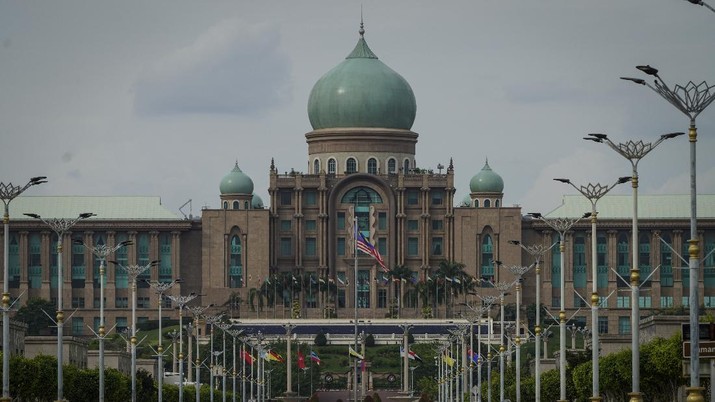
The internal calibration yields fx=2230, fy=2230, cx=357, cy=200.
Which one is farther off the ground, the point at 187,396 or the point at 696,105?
the point at 696,105

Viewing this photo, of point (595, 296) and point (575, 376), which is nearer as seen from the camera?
point (595, 296)

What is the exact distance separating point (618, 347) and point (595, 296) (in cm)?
4816

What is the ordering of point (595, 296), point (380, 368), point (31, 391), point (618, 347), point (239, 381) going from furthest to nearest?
point (380, 368) → point (239, 381) → point (618, 347) → point (31, 391) → point (595, 296)

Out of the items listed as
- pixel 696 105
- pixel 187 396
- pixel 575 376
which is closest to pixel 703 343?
pixel 696 105

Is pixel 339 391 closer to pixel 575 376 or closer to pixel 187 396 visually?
pixel 187 396

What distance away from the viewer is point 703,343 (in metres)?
58.6

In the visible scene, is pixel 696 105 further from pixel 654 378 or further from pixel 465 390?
pixel 465 390

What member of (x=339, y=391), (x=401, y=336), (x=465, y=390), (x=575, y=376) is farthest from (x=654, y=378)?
(x=401, y=336)

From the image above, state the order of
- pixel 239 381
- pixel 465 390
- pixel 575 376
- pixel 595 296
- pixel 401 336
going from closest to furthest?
pixel 595 296 < pixel 575 376 < pixel 465 390 < pixel 239 381 < pixel 401 336

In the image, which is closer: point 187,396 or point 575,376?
point 575,376

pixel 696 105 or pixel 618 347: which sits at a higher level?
pixel 696 105

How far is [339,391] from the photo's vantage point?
176125 mm

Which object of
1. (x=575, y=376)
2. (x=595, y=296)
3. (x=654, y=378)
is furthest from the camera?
(x=575, y=376)

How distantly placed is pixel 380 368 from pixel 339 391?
11.9m
